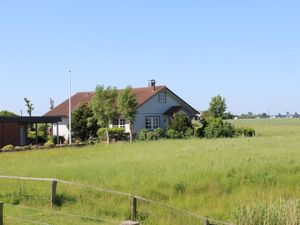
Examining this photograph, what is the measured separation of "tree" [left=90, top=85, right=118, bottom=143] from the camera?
48.7m

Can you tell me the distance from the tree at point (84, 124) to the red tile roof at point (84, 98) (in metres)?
4.96

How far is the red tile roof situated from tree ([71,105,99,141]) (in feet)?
16.3

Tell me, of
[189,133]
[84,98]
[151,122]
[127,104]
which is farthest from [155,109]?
[84,98]

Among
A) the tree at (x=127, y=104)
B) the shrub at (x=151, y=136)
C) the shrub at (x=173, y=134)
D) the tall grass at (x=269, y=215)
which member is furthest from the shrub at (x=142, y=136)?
the tall grass at (x=269, y=215)

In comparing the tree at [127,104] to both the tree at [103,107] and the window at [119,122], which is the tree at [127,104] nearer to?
the tree at [103,107]

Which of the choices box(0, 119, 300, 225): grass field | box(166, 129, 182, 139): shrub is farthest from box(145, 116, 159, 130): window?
box(0, 119, 300, 225): grass field

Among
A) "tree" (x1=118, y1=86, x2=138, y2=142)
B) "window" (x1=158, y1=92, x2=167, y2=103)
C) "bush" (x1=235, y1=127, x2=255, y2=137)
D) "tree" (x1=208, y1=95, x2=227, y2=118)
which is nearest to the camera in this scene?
"tree" (x1=118, y1=86, x2=138, y2=142)

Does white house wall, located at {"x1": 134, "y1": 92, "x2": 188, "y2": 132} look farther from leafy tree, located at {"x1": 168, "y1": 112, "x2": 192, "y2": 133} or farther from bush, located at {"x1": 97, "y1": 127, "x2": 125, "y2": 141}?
leafy tree, located at {"x1": 168, "y1": 112, "x2": 192, "y2": 133}

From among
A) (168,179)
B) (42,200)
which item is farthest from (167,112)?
(42,200)

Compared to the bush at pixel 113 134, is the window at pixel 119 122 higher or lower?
higher

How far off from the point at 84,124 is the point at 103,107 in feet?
10.9

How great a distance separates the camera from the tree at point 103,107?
160 ft

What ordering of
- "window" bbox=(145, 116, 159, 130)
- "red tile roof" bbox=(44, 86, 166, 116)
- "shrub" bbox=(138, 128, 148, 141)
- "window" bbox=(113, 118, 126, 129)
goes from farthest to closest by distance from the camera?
1. "red tile roof" bbox=(44, 86, 166, 116)
2. "window" bbox=(145, 116, 159, 130)
3. "window" bbox=(113, 118, 126, 129)
4. "shrub" bbox=(138, 128, 148, 141)

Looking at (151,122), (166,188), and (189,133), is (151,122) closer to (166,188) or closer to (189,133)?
(189,133)
